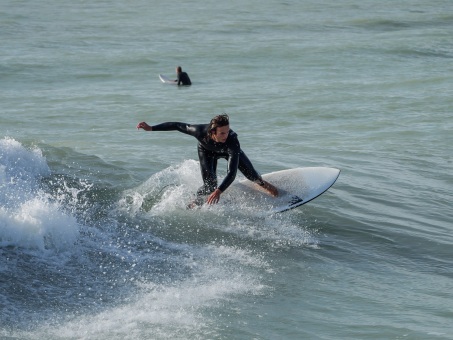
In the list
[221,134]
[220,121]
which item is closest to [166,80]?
[221,134]

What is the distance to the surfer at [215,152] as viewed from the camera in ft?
35.9

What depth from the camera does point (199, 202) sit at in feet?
39.5

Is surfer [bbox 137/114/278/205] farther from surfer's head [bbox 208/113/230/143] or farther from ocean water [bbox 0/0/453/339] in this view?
ocean water [bbox 0/0/453/339]

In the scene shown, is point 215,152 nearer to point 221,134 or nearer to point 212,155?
point 212,155

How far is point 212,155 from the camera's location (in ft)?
38.6

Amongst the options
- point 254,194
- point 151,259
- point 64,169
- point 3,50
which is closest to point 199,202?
point 254,194

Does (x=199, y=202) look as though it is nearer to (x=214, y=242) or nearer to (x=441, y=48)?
(x=214, y=242)

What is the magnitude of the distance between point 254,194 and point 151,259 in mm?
2465

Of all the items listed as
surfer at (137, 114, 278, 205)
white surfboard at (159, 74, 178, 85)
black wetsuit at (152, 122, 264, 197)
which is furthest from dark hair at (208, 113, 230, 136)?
white surfboard at (159, 74, 178, 85)

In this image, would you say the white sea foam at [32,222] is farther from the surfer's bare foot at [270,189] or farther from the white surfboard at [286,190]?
the surfer's bare foot at [270,189]

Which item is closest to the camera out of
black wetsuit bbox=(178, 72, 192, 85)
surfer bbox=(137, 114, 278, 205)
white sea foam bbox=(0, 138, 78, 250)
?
white sea foam bbox=(0, 138, 78, 250)

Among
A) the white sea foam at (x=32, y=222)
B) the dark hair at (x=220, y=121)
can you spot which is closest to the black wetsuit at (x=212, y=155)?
the dark hair at (x=220, y=121)

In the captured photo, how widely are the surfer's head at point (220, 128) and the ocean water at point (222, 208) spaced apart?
132 cm

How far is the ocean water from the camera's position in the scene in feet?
28.7
